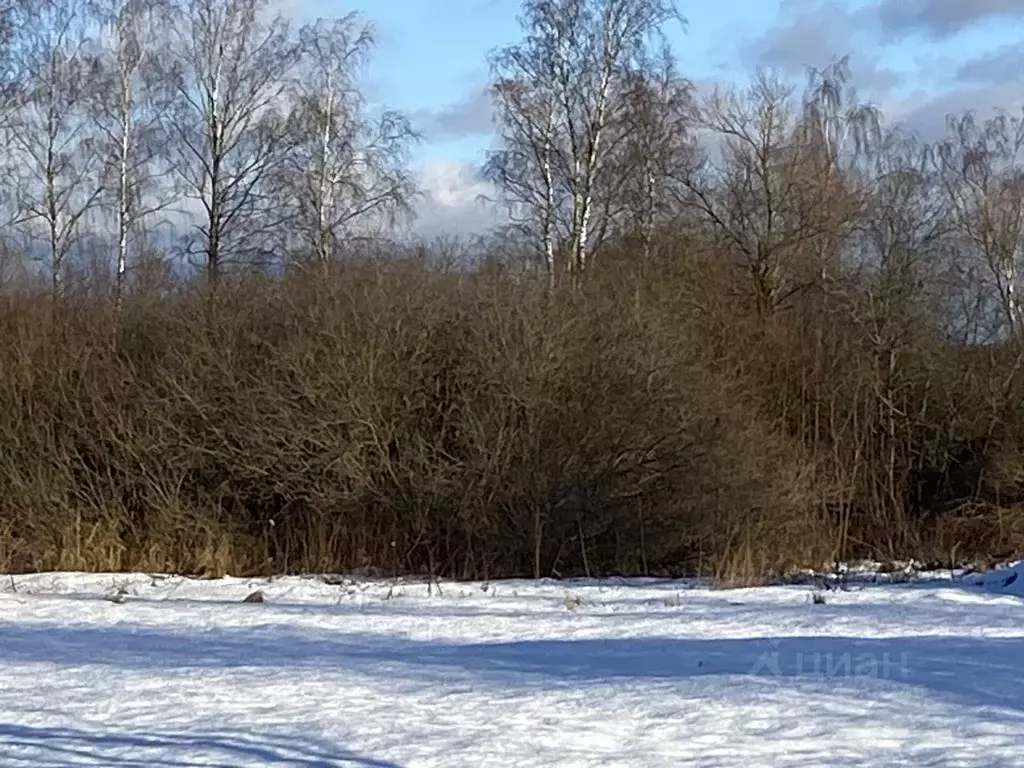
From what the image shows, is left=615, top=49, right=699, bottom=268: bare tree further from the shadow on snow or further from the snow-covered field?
the shadow on snow

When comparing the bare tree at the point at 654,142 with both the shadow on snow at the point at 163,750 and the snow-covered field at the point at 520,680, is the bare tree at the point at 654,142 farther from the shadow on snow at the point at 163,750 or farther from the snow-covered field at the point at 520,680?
the shadow on snow at the point at 163,750

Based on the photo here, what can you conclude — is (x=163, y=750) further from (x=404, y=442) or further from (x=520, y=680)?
(x=404, y=442)

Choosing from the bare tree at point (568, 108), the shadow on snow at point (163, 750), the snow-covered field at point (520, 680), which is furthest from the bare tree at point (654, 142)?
the shadow on snow at point (163, 750)

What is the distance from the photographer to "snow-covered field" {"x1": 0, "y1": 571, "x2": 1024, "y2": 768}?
6.82m

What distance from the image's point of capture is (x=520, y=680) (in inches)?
340

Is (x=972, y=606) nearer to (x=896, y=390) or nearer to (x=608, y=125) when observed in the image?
(x=896, y=390)

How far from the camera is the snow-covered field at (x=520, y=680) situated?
6816 millimetres

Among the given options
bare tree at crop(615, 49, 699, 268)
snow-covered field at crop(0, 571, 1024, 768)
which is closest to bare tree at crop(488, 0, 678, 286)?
bare tree at crop(615, 49, 699, 268)

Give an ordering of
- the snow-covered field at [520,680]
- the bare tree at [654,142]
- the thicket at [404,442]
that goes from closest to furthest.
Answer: the snow-covered field at [520,680] < the thicket at [404,442] < the bare tree at [654,142]

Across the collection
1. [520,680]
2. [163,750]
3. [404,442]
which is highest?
[404,442]

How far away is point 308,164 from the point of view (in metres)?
28.7

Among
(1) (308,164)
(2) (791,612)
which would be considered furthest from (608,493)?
(1) (308,164)

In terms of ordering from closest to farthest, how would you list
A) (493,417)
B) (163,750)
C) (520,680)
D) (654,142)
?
(163,750) → (520,680) → (493,417) → (654,142)

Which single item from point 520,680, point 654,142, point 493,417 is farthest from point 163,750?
point 654,142
